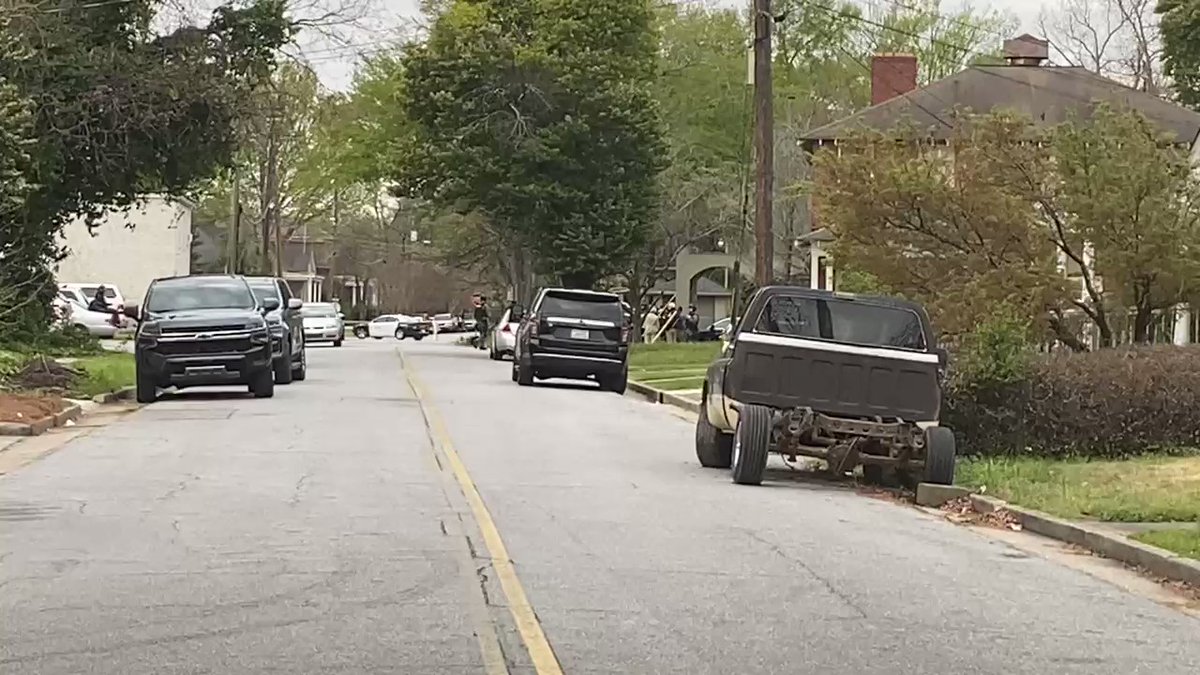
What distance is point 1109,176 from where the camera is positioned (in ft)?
75.2

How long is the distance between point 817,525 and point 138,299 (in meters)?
65.4

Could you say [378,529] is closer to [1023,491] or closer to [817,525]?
[817,525]

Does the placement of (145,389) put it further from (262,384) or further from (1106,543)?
(1106,543)

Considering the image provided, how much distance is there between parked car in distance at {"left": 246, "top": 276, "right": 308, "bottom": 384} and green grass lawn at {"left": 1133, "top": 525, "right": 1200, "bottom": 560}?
16051mm

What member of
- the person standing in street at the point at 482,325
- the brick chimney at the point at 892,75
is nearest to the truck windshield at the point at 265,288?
the person standing in street at the point at 482,325

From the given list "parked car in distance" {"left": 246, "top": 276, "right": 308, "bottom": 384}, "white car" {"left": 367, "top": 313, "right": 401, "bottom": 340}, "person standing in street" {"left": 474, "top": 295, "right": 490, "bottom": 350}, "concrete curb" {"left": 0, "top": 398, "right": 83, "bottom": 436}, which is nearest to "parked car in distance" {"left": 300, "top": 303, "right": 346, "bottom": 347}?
"person standing in street" {"left": 474, "top": 295, "right": 490, "bottom": 350}

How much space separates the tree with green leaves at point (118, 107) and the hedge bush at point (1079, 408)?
62.9 ft

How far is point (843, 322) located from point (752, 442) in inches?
70.1

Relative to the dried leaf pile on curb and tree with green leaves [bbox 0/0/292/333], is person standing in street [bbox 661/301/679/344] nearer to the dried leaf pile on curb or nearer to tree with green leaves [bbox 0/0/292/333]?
tree with green leaves [bbox 0/0/292/333]

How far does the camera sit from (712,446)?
18.4 m

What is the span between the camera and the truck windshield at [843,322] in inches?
676

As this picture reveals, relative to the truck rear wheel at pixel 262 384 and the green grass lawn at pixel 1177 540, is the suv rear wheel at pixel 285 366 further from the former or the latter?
the green grass lawn at pixel 1177 540

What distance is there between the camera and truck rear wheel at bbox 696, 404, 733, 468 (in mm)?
18297

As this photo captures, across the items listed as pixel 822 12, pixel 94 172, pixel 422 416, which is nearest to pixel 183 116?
pixel 94 172
